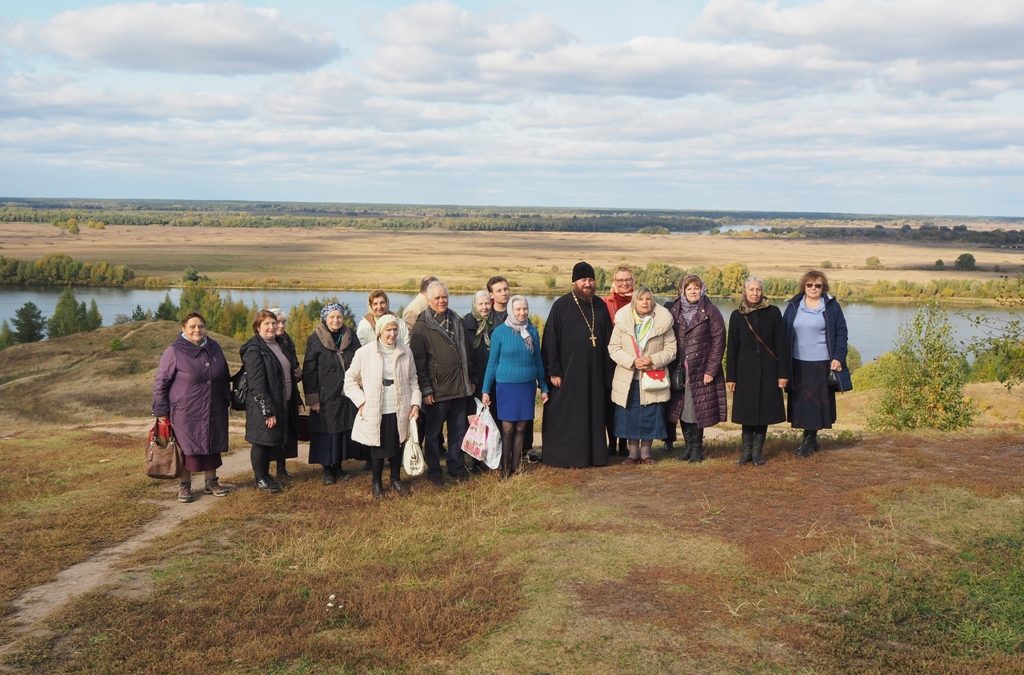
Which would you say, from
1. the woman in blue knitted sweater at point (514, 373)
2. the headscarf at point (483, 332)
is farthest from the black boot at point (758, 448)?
the headscarf at point (483, 332)

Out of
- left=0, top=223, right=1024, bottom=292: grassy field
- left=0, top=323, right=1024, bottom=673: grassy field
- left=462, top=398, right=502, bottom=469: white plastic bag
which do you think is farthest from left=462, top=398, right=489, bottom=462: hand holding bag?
left=0, top=223, right=1024, bottom=292: grassy field

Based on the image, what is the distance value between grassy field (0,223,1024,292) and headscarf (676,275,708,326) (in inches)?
4176

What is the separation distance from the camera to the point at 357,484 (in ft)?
33.2

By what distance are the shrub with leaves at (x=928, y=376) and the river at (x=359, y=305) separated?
5185 centimetres

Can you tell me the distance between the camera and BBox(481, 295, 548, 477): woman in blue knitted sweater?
Result: 31.7ft

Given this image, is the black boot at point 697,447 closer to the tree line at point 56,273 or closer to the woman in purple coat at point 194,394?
the woman in purple coat at point 194,394

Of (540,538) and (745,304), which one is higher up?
(745,304)

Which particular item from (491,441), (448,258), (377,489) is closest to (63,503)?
(377,489)

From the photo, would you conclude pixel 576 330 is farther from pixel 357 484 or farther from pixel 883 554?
pixel 883 554

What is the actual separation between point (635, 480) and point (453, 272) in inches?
5256

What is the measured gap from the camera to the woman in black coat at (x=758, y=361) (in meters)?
9.70

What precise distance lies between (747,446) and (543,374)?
248 centimetres

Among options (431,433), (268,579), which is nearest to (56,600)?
(268,579)

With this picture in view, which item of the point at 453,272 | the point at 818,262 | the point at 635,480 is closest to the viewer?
the point at 635,480
